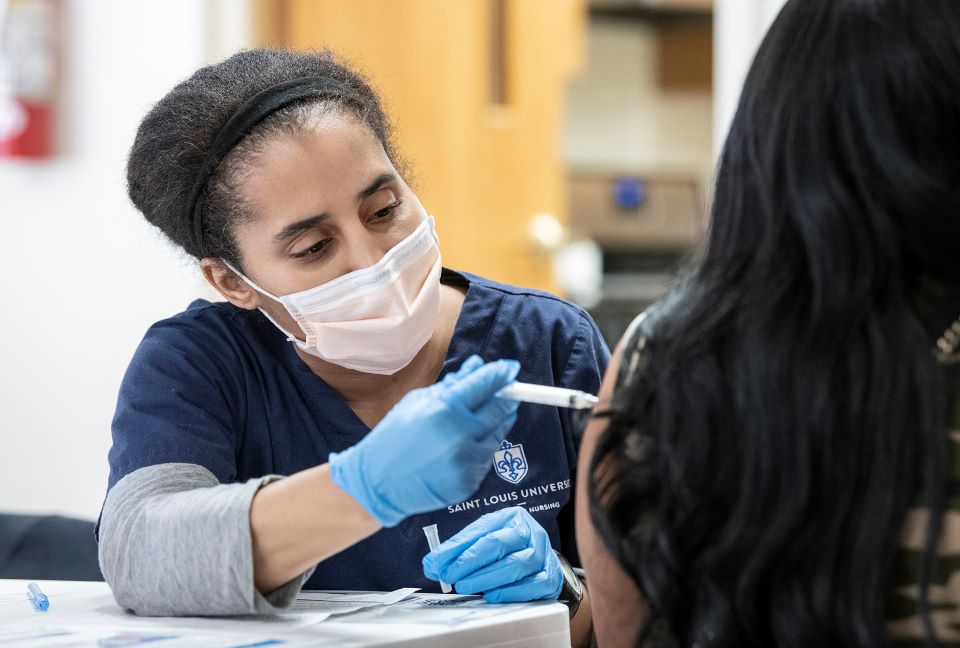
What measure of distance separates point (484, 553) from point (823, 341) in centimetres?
41

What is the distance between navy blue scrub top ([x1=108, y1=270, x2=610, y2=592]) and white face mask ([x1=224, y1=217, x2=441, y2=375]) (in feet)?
0.18

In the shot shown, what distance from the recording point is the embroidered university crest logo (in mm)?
1327

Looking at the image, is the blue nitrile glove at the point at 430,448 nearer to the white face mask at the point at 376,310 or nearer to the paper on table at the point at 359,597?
the paper on table at the point at 359,597

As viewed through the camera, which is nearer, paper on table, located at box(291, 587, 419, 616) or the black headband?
paper on table, located at box(291, 587, 419, 616)

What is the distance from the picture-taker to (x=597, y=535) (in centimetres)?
97

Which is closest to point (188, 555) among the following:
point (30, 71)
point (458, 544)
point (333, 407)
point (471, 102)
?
point (458, 544)

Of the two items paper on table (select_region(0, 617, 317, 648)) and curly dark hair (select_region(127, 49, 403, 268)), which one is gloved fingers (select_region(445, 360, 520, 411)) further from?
curly dark hair (select_region(127, 49, 403, 268))

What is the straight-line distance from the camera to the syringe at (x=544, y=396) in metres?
0.96

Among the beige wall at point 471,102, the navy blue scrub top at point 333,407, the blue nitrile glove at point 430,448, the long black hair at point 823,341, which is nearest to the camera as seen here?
the long black hair at point 823,341

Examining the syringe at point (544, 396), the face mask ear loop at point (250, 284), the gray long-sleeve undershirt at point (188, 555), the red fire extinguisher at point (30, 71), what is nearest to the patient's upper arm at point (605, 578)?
the syringe at point (544, 396)

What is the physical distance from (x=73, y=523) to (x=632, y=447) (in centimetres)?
99

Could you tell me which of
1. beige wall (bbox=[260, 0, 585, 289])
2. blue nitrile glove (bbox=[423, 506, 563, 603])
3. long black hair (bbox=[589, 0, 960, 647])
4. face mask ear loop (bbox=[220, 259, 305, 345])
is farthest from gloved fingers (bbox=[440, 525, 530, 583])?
beige wall (bbox=[260, 0, 585, 289])

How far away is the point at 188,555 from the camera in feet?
3.39

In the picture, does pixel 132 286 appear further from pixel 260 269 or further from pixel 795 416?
pixel 795 416
